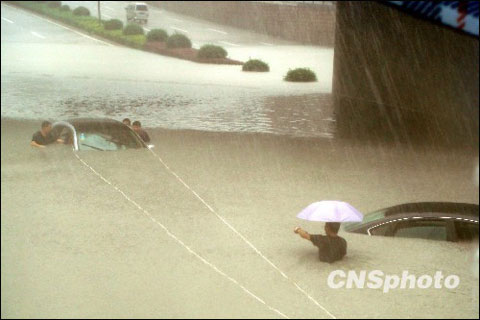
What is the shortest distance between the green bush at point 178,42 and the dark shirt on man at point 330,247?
48391 millimetres

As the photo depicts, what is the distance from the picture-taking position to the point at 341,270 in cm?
1022

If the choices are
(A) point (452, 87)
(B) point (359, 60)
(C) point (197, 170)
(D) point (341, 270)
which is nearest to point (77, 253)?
(D) point (341, 270)

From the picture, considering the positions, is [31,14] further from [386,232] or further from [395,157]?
[386,232]

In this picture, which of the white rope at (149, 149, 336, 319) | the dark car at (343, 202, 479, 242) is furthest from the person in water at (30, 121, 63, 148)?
the dark car at (343, 202, 479, 242)

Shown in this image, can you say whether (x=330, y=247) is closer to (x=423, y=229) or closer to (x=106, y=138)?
(x=423, y=229)

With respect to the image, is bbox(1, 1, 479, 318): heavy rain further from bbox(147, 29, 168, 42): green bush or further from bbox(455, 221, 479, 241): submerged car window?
bbox(147, 29, 168, 42): green bush

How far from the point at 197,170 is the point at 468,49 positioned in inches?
368

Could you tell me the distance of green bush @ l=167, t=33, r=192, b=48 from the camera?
187 feet

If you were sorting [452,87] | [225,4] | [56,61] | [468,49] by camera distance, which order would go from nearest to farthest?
[468,49]
[452,87]
[56,61]
[225,4]

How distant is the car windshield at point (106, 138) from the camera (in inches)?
771

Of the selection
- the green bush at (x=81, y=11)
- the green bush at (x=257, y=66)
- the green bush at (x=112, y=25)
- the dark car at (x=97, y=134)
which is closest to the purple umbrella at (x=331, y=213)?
the dark car at (x=97, y=134)

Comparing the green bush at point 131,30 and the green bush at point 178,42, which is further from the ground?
the green bush at point 131,30

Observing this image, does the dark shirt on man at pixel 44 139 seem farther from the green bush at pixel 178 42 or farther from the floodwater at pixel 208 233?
the green bush at pixel 178 42

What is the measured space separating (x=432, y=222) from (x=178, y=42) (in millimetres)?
50043
